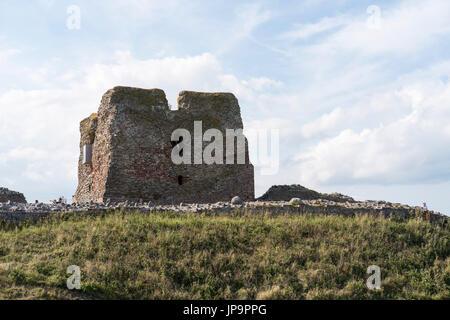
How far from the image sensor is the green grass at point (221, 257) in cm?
1085

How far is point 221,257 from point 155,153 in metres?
9.80

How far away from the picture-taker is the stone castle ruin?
67.3 ft

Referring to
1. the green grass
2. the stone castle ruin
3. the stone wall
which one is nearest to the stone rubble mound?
the stone castle ruin

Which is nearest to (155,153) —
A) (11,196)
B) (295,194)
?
(295,194)

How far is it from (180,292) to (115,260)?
2058 millimetres

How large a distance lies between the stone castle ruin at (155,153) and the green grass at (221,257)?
5.23 m

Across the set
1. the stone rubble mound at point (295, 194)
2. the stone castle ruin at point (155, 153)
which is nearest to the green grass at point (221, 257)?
the stone castle ruin at point (155, 153)

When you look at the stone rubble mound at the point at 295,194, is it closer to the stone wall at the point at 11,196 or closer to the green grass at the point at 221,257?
the green grass at the point at 221,257

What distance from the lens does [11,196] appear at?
26.3m

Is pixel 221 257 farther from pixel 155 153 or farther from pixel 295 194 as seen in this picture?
pixel 295 194
